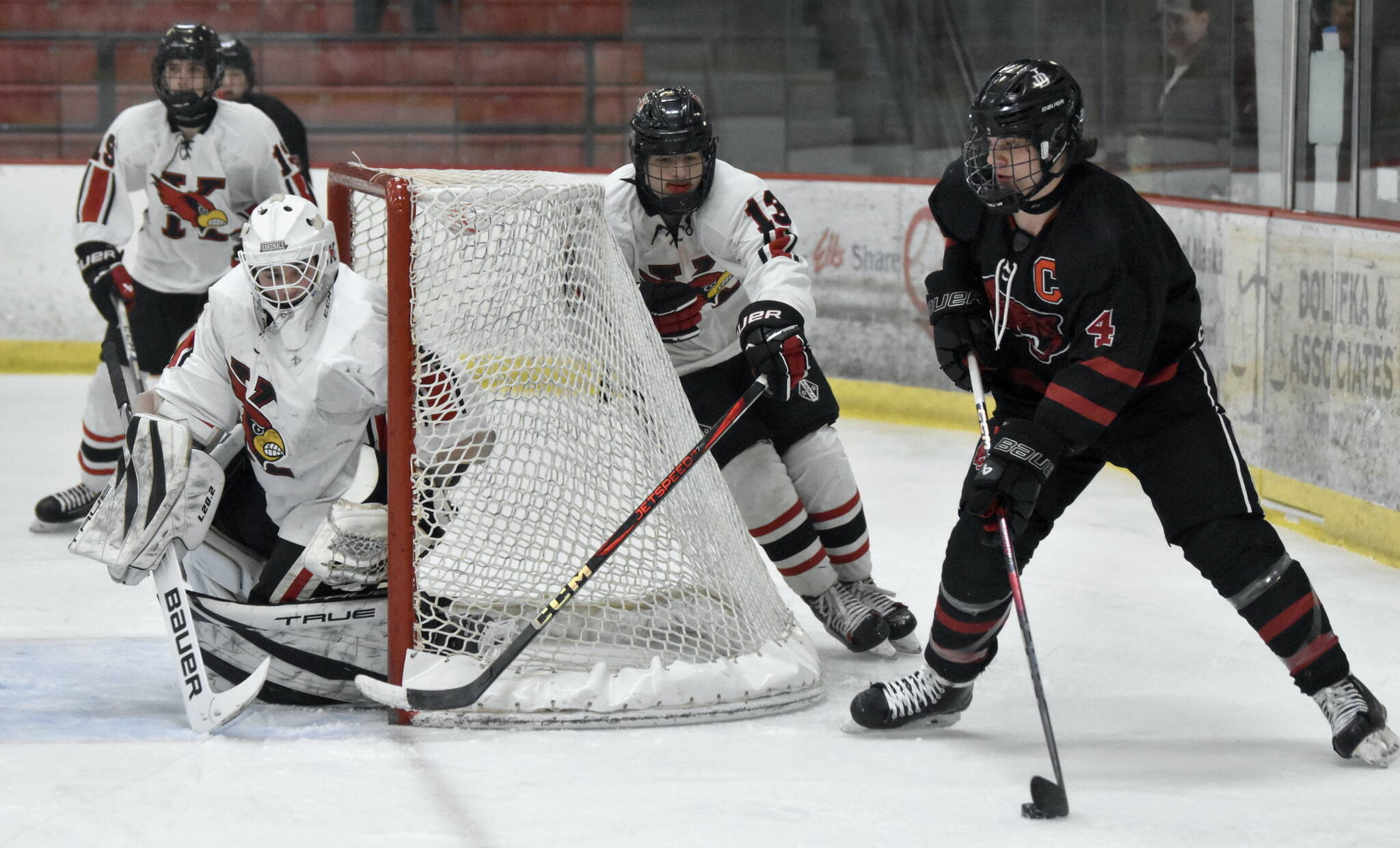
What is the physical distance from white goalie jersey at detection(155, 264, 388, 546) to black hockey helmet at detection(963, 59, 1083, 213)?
3.28ft

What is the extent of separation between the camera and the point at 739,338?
2875 millimetres

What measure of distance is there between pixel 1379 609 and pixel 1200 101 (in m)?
2.12

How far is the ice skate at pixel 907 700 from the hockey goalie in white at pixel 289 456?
729 mm

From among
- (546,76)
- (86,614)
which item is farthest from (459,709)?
(546,76)

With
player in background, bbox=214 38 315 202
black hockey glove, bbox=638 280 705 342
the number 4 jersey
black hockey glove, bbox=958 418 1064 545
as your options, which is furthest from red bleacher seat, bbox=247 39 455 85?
black hockey glove, bbox=958 418 1064 545

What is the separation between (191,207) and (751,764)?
242cm

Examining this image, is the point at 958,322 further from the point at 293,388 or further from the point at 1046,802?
the point at 293,388

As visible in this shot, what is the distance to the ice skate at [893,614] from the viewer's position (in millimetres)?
3066

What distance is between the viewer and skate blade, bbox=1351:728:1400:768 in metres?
2.36

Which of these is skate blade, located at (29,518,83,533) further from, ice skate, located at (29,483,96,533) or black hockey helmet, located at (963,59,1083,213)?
black hockey helmet, located at (963,59,1083,213)

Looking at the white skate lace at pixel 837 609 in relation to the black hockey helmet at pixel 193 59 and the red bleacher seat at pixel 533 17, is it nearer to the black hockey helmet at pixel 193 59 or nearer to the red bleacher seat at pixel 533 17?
the black hockey helmet at pixel 193 59

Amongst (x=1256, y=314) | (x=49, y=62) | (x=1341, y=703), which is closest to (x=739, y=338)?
(x=1341, y=703)

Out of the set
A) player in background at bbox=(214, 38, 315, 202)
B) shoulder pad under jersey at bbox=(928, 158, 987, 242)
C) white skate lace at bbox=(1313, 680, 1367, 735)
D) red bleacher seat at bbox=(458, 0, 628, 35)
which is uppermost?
red bleacher seat at bbox=(458, 0, 628, 35)

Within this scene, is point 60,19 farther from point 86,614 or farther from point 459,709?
point 459,709
